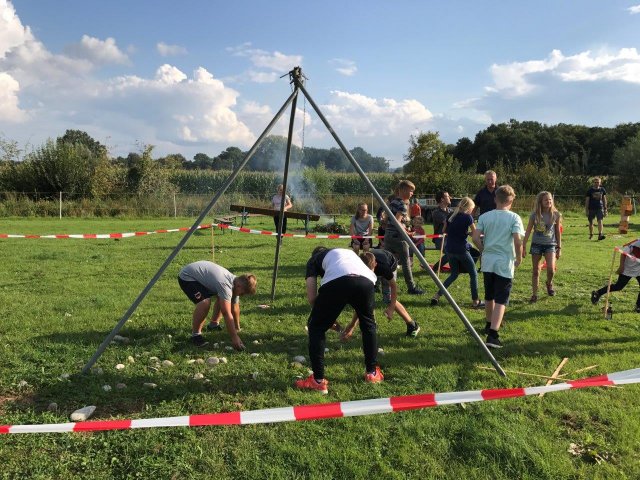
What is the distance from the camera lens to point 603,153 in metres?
57.4

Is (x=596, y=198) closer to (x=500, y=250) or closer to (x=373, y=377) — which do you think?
(x=500, y=250)

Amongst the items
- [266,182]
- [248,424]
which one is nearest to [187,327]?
[248,424]

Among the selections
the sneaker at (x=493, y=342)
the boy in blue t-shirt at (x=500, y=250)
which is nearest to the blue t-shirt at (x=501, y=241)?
the boy in blue t-shirt at (x=500, y=250)

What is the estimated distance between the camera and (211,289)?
5.27 meters

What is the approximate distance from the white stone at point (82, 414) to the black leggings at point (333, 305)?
1906 millimetres

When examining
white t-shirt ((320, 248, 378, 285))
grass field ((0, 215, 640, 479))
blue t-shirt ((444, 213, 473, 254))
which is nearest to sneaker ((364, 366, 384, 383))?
grass field ((0, 215, 640, 479))

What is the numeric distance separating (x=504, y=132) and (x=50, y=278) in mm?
62488

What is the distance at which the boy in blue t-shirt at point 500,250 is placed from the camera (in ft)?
17.4

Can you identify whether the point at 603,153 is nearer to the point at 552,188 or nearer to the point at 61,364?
the point at 552,188

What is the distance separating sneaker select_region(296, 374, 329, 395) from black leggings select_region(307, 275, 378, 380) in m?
0.06

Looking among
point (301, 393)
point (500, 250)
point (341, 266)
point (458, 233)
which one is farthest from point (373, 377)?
point (458, 233)

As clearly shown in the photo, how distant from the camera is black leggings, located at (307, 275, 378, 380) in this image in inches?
160

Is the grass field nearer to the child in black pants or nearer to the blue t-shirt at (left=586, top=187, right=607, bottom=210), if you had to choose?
the child in black pants

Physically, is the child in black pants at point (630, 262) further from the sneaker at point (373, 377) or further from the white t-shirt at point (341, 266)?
the white t-shirt at point (341, 266)
